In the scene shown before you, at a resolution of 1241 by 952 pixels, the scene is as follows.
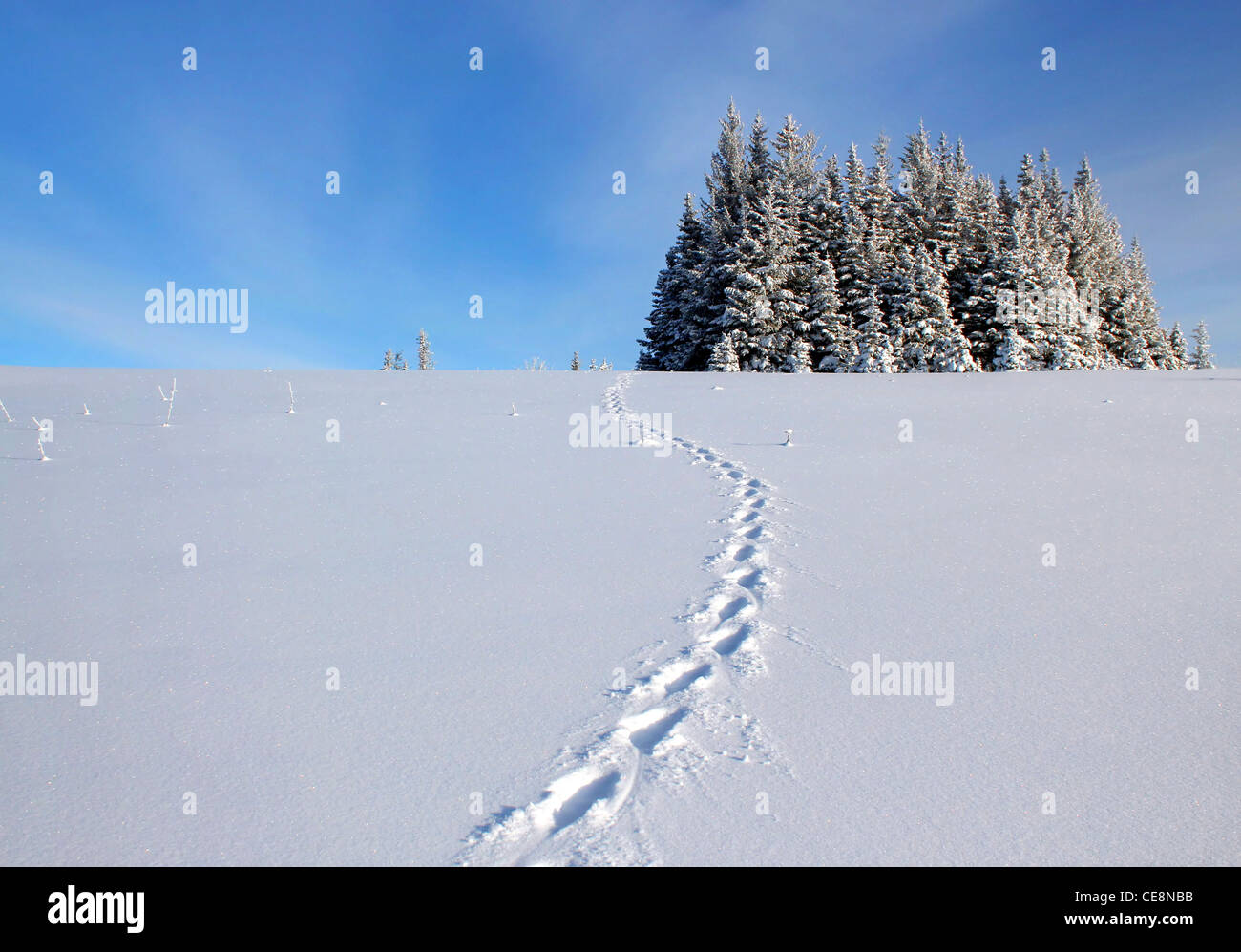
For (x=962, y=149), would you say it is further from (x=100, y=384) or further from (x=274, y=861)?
(x=274, y=861)

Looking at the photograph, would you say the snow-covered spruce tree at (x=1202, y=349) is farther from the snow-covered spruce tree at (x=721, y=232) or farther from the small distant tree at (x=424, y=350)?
the small distant tree at (x=424, y=350)

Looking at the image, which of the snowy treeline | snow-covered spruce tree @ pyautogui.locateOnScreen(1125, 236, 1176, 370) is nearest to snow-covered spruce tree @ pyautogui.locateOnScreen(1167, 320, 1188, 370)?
snow-covered spruce tree @ pyautogui.locateOnScreen(1125, 236, 1176, 370)

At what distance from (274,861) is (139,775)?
0.86 meters

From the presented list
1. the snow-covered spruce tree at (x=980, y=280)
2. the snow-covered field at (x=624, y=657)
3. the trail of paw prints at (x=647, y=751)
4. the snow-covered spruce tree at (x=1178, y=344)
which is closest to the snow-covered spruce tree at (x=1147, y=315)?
the snow-covered spruce tree at (x=1178, y=344)

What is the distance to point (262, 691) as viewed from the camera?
3184 mm

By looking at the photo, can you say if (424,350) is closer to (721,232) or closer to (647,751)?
(721,232)

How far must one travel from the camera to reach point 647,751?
8.96 feet

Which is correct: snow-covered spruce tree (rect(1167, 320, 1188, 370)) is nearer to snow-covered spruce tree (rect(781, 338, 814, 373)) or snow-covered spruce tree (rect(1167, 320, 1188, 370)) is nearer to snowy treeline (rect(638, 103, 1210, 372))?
snowy treeline (rect(638, 103, 1210, 372))

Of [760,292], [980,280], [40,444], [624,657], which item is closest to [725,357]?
[760,292]

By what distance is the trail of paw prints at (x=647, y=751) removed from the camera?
220 cm

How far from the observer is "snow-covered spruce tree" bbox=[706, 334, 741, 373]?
2725 cm

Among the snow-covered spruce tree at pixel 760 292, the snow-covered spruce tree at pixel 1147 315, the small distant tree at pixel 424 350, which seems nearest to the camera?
the snow-covered spruce tree at pixel 760 292

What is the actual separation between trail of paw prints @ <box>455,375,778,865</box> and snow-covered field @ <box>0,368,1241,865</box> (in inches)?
0.7

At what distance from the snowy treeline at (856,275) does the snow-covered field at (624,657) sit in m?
21.1
